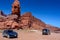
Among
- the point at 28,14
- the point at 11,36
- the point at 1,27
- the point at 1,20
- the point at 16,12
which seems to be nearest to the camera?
the point at 11,36

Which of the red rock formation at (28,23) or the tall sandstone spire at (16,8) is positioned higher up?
the tall sandstone spire at (16,8)

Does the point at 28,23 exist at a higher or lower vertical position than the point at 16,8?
lower

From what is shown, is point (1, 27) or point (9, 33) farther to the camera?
point (1, 27)

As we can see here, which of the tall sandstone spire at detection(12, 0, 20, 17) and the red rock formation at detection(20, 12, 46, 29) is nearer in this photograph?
the red rock formation at detection(20, 12, 46, 29)

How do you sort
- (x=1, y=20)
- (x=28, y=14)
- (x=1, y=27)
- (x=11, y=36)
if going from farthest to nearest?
(x=28, y=14) → (x=1, y=20) → (x=1, y=27) → (x=11, y=36)

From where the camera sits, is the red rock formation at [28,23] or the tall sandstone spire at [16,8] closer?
the red rock formation at [28,23]

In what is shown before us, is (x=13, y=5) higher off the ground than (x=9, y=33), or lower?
higher

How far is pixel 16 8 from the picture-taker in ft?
340

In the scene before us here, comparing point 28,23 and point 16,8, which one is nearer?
point 16,8

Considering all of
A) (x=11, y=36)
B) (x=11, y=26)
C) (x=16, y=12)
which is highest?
(x=16, y=12)

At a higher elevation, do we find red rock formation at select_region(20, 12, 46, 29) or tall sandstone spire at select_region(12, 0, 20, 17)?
tall sandstone spire at select_region(12, 0, 20, 17)

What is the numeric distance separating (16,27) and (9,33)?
5310cm

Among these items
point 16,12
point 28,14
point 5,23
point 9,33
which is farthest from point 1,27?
point 28,14

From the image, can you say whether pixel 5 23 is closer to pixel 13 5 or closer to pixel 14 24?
pixel 14 24
